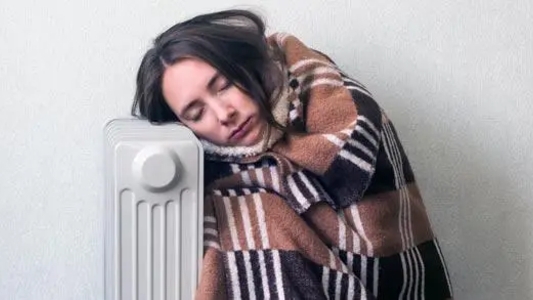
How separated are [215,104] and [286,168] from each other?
0.33 ft

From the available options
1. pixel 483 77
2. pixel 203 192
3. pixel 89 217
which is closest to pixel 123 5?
pixel 89 217

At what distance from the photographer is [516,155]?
117 centimetres

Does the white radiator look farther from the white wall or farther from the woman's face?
the white wall

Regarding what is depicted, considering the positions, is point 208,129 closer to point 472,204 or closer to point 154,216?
point 154,216

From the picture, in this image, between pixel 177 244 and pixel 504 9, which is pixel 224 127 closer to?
pixel 177 244

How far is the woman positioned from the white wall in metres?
0.19

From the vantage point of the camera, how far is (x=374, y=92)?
113cm

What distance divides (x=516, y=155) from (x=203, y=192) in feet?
1.98

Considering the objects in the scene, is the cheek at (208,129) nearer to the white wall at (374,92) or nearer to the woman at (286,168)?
the woman at (286,168)

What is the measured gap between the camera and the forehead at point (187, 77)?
32.0 inches

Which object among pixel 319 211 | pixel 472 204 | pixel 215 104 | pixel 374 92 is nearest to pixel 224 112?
pixel 215 104

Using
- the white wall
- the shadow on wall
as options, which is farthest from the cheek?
the shadow on wall

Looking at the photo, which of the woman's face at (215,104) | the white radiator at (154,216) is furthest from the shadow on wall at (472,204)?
the white radiator at (154,216)

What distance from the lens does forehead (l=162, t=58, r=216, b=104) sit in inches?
32.0
